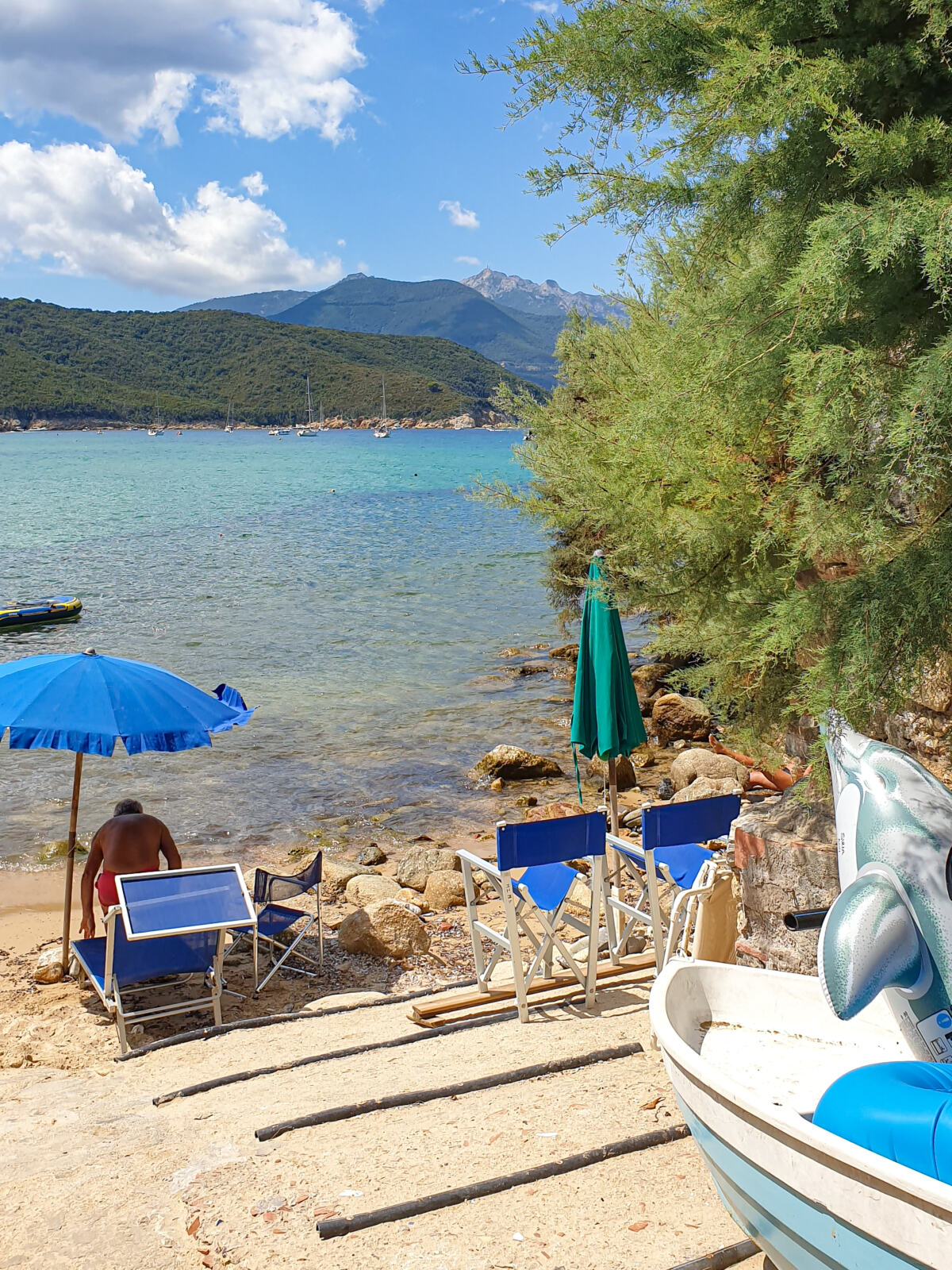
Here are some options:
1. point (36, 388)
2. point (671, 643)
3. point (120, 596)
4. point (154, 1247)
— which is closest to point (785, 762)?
point (671, 643)

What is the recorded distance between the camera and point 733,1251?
2.83m

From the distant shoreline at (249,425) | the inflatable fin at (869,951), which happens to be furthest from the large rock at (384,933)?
the distant shoreline at (249,425)

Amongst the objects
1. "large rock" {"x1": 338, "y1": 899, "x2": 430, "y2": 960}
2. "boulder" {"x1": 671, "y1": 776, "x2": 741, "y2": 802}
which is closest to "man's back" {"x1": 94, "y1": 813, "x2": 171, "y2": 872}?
"large rock" {"x1": 338, "y1": 899, "x2": 430, "y2": 960}

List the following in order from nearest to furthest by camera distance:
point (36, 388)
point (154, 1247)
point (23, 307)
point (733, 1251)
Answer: point (733, 1251) < point (154, 1247) < point (36, 388) < point (23, 307)

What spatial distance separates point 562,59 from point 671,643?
447 cm

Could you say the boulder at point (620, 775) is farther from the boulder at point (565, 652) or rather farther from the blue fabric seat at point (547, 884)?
the boulder at point (565, 652)

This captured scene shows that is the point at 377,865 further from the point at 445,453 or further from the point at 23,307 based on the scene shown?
the point at 23,307

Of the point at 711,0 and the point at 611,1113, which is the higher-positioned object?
the point at 711,0

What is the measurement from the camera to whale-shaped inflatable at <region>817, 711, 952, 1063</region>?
245 centimetres

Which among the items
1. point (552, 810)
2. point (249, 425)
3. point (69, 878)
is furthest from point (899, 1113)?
point (249, 425)

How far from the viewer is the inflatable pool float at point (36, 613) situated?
2303 cm

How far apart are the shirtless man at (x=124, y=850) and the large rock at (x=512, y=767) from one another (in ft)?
20.9

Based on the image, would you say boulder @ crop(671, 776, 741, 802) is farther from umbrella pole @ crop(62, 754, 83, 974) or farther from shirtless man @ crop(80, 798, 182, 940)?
umbrella pole @ crop(62, 754, 83, 974)

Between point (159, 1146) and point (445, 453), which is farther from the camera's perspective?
point (445, 453)
